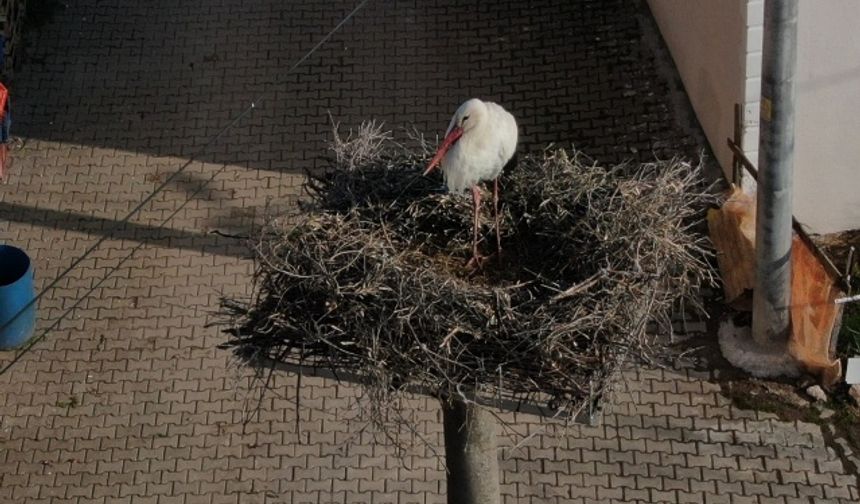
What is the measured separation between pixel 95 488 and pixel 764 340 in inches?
196

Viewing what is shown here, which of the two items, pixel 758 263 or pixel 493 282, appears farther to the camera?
pixel 758 263

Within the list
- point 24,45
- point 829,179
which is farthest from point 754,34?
point 24,45

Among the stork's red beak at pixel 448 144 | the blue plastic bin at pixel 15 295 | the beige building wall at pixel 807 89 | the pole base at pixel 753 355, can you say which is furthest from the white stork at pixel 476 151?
the blue plastic bin at pixel 15 295

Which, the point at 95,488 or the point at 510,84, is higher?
the point at 510,84

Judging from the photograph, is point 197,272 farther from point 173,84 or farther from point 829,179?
point 829,179

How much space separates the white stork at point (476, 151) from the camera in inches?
278

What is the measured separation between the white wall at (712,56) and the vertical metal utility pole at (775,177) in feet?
3.64

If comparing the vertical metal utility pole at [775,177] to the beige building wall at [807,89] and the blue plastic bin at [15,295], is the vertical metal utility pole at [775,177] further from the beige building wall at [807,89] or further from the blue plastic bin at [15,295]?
the blue plastic bin at [15,295]

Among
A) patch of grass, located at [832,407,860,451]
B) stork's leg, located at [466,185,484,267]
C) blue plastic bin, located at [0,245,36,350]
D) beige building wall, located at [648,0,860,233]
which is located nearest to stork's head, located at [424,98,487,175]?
stork's leg, located at [466,185,484,267]

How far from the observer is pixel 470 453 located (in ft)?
23.5

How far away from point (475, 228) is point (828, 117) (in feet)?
15.3

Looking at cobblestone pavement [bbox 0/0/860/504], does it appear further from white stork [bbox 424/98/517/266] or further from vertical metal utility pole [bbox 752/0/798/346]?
white stork [bbox 424/98/517/266]

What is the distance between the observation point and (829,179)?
11016 mm

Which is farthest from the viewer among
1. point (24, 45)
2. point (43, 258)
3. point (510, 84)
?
point (24, 45)
